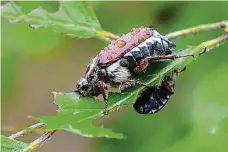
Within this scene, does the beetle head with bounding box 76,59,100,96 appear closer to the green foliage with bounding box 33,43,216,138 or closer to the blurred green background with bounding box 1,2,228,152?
the green foliage with bounding box 33,43,216,138

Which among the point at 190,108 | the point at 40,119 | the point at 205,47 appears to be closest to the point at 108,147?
the point at 190,108

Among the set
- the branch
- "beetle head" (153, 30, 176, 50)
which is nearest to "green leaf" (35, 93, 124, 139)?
the branch

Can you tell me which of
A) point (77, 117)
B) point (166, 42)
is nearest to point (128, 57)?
point (166, 42)

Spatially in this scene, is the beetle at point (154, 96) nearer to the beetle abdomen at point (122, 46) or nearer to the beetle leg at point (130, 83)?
the beetle leg at point (130, 83)

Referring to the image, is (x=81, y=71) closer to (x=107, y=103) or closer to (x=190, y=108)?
(x=190, y=108)

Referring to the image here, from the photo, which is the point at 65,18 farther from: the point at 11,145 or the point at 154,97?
the point at 11,145

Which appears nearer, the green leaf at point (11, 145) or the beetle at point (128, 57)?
the green leaf at point (11, 145)

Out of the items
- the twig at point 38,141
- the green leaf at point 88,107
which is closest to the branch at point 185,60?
the green leaf at point 88,107
